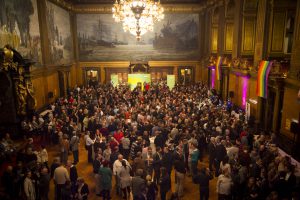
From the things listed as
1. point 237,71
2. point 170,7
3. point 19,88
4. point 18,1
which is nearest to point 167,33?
point 170,7

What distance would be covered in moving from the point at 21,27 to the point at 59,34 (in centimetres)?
761

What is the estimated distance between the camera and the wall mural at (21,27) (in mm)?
13080

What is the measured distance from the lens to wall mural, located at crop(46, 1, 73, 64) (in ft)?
65.3

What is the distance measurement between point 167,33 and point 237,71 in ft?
41.8

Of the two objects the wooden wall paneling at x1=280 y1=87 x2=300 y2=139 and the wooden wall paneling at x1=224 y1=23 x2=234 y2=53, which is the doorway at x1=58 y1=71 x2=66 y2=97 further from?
the wooden wall paneling at x1=280 y1=87 x2=300 y2=139

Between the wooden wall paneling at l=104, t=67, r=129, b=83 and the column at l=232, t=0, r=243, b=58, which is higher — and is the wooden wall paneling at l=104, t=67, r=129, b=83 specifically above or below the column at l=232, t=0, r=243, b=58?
below

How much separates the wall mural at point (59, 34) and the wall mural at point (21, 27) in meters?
2.29

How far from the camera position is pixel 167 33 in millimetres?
28422

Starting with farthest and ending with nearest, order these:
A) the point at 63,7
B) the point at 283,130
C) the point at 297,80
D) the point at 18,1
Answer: the point at 63,7 < the point at 18,1 < the point at 283,130 < the point at 297,80

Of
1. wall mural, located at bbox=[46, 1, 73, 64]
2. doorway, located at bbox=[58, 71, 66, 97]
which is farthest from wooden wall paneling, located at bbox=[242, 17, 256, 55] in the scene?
doorway, located at bbox=[58, 71, 66, 97]

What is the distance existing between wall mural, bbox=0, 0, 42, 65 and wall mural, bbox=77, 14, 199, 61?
34.5ft

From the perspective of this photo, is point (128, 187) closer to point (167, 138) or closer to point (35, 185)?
point (35, 185)

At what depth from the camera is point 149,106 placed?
48.9 ft

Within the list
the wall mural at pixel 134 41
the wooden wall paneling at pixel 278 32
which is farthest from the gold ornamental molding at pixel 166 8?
the wooden wall paneling at pixel 278 32
